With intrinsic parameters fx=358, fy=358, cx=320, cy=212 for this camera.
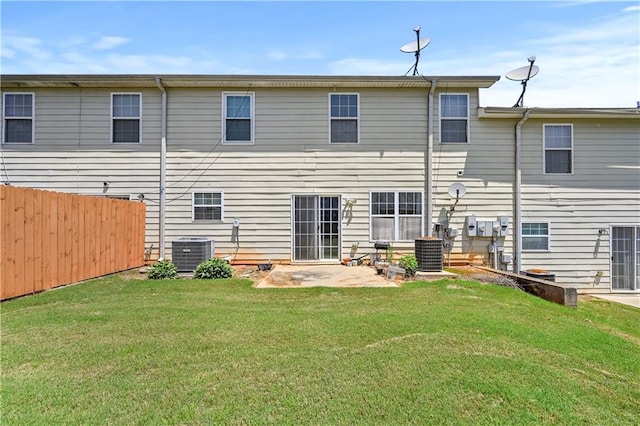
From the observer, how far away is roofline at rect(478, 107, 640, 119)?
9.41m

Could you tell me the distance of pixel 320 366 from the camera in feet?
10.4

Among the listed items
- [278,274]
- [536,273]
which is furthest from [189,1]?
[536,273]

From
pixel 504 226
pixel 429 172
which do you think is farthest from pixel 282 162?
pixel 504 226

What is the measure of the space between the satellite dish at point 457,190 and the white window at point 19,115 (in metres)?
11.2

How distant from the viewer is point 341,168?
9711 millimetres

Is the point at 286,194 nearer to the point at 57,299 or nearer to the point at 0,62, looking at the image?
the point at 57,299

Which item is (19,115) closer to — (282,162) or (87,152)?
(87,152)

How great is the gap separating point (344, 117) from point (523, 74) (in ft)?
16.8

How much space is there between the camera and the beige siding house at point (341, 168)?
9.55 meters

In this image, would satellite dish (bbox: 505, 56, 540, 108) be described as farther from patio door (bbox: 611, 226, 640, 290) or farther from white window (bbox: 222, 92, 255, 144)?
white window (bbox: 222, 92, 255, 144)

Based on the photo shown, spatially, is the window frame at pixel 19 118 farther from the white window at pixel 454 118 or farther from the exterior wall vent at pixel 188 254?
the white window at pixel 454 118

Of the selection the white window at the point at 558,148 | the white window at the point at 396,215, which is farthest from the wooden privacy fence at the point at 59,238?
the white window at the point at 558,148

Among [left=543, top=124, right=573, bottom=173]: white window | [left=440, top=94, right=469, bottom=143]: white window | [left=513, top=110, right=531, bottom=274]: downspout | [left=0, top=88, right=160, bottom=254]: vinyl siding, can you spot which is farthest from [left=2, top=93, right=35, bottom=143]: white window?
[left=543, top=124, right=573, bottom=173]: white window

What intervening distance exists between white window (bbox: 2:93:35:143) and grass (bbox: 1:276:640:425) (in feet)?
20.1
